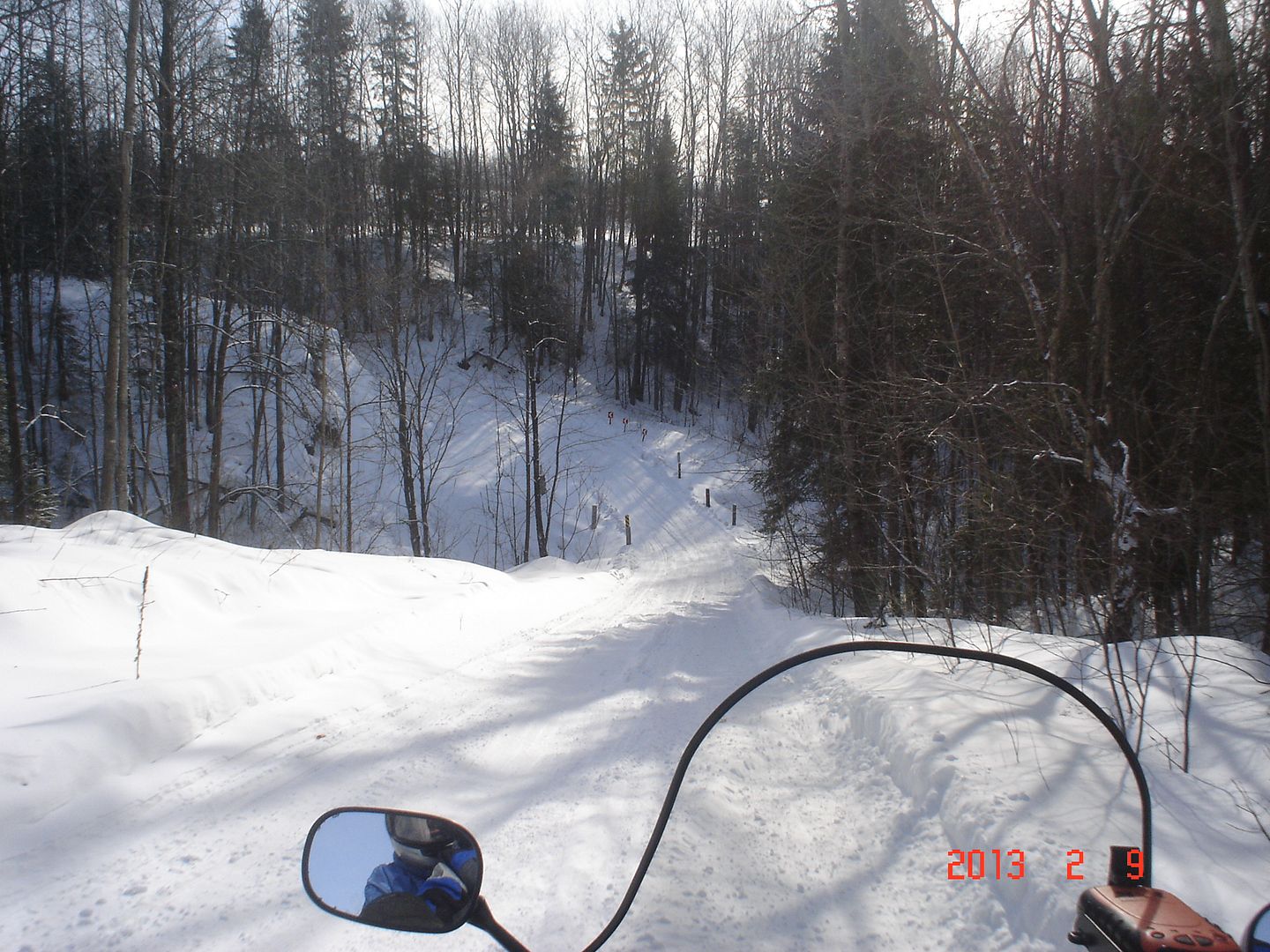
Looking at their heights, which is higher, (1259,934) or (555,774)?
(1259,934)

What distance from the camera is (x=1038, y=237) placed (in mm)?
7570

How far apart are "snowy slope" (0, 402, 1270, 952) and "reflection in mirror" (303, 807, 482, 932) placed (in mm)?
1159

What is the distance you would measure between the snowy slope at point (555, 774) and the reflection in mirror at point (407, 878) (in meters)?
1.16

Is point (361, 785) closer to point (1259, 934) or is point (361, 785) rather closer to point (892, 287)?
point (1259, 934)

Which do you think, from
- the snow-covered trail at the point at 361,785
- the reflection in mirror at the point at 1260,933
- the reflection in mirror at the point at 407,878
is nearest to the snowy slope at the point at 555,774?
the snow-covered trail at the point at 361,785

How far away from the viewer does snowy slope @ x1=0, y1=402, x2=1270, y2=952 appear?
2459 millimetres

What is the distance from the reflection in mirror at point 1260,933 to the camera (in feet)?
4.17

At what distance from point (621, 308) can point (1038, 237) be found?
136 ft

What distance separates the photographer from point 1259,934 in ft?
4.33

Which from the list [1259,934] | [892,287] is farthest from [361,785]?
[892,287]

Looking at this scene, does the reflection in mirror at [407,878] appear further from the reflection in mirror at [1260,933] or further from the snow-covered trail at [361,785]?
the reflection in mirror at [1260,933]
